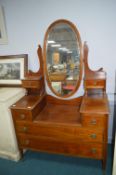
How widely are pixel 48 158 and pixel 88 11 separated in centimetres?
202

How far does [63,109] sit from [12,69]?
1008mm

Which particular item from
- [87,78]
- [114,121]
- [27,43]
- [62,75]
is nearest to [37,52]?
[27,43]

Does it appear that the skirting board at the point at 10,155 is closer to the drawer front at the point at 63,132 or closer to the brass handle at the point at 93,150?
the drawer front at the point at 63,132

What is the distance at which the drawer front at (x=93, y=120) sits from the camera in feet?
5.29

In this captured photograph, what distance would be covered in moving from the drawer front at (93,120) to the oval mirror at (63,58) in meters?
0.54

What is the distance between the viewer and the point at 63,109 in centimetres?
211

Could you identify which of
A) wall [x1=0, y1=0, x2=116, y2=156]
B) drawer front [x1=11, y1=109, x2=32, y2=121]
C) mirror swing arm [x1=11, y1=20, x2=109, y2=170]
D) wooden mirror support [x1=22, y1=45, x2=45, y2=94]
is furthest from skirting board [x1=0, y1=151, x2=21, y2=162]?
wall [x1=0, y1=0, x2=116, y2=156]

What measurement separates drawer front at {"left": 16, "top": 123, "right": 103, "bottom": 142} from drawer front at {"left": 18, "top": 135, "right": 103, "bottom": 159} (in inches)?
2.8

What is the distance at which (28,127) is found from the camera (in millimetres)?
1913

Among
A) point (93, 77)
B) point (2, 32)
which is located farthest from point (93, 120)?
point (2, 32)

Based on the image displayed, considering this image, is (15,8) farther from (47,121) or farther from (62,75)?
(47,121)

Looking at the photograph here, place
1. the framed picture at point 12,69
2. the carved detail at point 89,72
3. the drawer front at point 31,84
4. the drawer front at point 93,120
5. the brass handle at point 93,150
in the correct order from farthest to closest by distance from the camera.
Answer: the framed picture at point 12,69
the drawer front at point 31,84
the carved detail at point 89,72
the brass handle at point 93,150
the drawer front at point 93,120

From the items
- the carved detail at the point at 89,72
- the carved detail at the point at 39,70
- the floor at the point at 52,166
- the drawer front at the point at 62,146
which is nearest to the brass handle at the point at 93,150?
the drawer front at the point at 62,146

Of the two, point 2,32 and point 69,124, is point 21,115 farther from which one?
point 2,32
